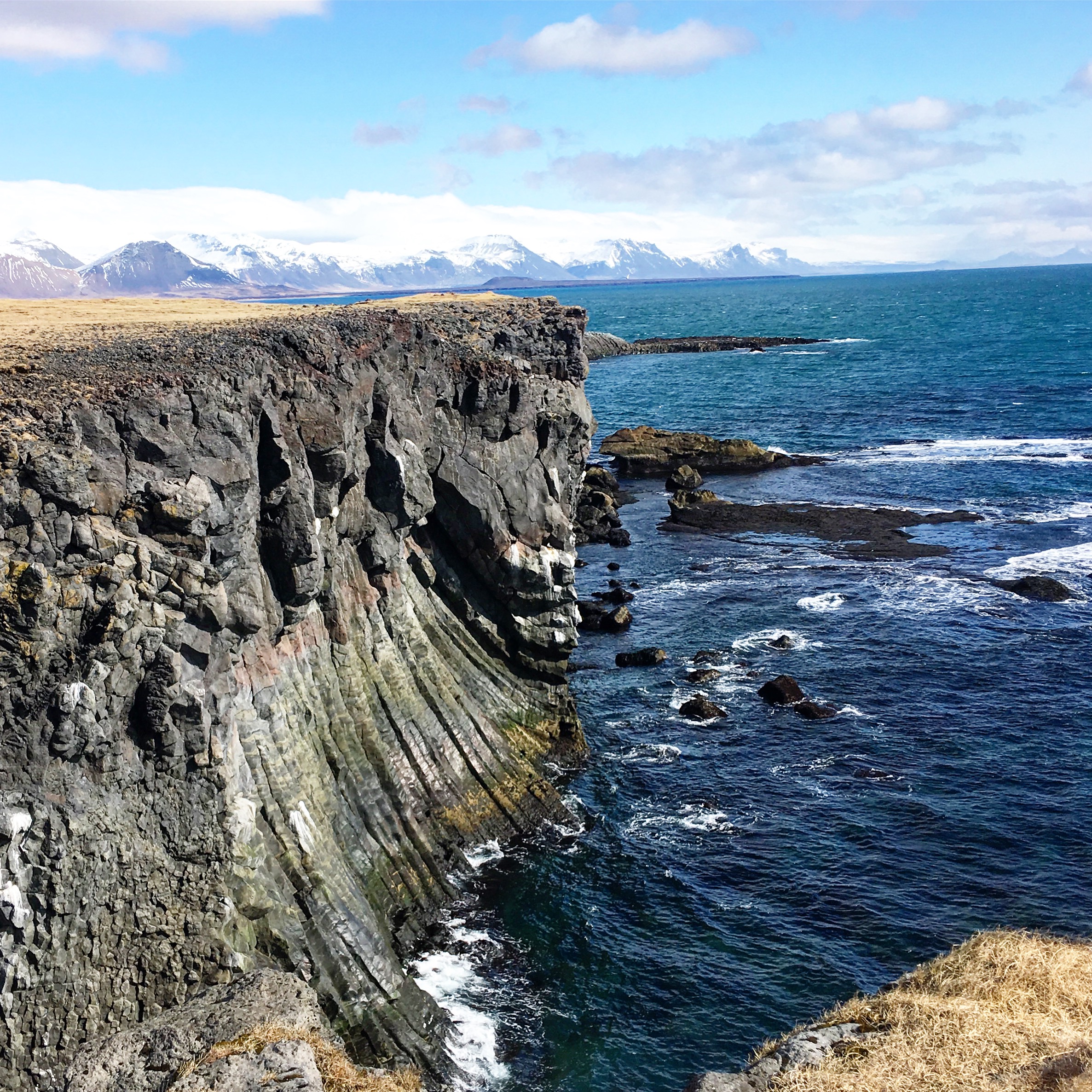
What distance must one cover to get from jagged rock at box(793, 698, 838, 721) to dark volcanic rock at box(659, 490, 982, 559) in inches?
968

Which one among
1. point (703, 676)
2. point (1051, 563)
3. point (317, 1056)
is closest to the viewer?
point (317, 1056)

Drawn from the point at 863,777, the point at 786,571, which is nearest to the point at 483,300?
the point at 786,571

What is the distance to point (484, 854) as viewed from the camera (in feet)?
125

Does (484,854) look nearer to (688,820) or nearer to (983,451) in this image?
(688,820)

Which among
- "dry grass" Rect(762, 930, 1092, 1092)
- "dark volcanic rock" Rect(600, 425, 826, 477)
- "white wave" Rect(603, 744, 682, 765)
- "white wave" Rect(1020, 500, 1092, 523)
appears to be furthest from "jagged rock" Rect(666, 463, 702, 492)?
"dry grass" Rect(762, 930, 1092, 1092)

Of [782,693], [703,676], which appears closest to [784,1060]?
[782,693]

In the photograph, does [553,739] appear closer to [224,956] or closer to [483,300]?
[224,956]

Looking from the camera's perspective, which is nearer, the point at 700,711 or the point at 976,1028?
the point at 976,1028

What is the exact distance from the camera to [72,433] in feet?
81.8

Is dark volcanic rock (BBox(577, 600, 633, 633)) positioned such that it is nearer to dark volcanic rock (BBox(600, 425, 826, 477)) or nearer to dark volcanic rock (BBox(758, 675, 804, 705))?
dark volcanic rock (BBox(758, 675, 804, 705))

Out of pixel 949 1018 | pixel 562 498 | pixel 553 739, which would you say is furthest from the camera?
pixel 562 498

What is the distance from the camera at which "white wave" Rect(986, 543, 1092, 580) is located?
6594cm

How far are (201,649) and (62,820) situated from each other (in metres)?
5.20

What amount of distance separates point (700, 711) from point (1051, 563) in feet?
107
